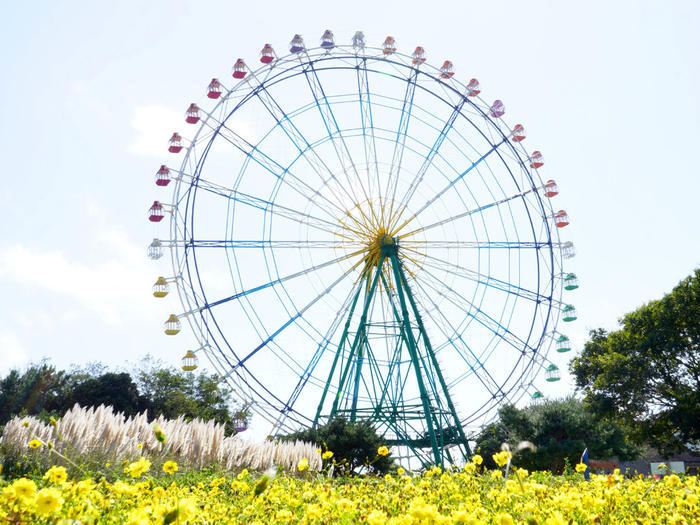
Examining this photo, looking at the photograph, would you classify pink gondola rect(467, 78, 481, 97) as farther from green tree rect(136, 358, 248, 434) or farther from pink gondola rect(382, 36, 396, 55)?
green tree rect(136, 358, 248, 434)

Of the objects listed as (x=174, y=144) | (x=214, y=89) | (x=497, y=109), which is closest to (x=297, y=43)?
(x=214, y=89)

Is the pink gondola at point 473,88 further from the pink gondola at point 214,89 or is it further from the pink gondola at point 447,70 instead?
the pink gondola at point 214,89

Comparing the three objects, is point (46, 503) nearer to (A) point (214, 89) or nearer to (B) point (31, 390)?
(A) point (214, 89)

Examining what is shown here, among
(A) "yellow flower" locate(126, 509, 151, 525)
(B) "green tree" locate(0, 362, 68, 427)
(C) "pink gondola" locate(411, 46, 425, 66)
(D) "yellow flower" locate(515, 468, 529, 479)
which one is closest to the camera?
(A) "yellow flower" locate(126, 509, 151, 525)

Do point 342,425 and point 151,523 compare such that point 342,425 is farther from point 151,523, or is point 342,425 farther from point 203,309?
point 151,523

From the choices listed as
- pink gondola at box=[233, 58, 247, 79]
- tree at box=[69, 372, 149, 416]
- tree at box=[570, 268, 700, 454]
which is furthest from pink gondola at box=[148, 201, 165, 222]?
tree at box=[69, 372, 149, 416]

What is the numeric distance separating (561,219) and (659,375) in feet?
27.8

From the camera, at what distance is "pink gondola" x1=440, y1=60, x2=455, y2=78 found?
21.0 m

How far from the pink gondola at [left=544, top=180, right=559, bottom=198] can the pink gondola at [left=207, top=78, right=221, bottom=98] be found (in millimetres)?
13322

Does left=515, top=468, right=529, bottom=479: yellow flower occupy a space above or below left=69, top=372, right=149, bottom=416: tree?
below

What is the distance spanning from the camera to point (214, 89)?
18531 mm

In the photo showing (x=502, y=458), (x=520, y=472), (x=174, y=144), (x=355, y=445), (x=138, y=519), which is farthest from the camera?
(x=174, y=144)

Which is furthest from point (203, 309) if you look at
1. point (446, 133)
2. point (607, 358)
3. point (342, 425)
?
point (607, 358)

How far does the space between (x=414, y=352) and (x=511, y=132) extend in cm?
1017
